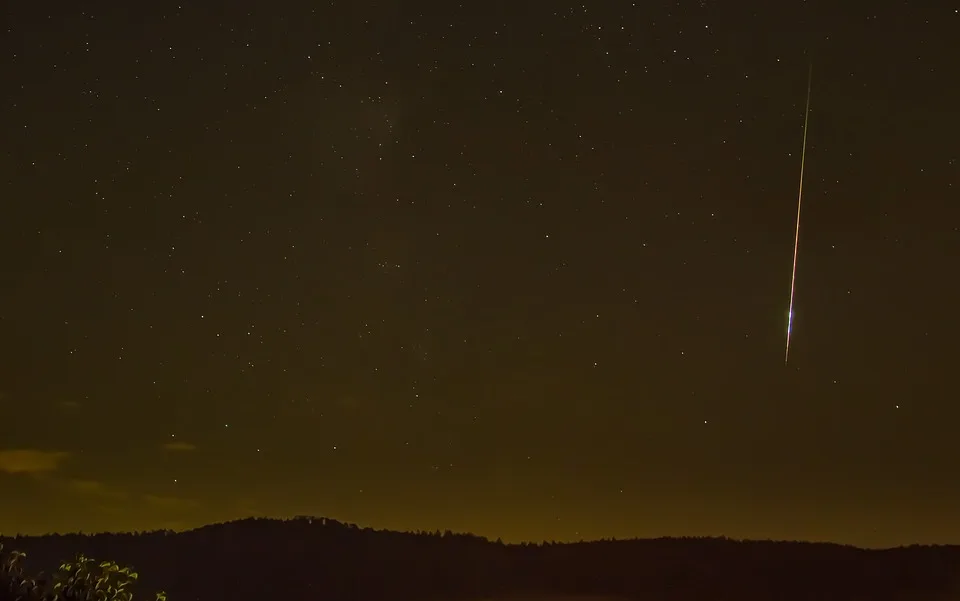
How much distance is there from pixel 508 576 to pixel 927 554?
21868 millimetres

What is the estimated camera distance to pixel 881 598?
56.2m

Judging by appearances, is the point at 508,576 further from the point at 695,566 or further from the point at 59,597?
the point at 59,597

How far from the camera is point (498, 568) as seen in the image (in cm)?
6012

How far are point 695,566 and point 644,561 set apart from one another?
2.67 meters

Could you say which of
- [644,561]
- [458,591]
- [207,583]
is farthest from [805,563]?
[207,583]

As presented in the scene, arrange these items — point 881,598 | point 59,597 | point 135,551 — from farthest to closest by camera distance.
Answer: point 881,598, point 135,551, point 59,597

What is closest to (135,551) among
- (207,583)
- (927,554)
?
(207,583)

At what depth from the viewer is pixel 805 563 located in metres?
58.2

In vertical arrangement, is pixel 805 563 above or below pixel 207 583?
above

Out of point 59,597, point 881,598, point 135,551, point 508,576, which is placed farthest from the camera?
point 508,576

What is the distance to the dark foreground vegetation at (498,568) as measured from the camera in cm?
5619

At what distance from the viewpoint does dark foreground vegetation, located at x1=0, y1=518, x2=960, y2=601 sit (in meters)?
56.2

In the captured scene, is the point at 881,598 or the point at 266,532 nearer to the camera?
the point at 881,598

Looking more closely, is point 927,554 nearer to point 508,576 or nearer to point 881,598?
point 881,598
